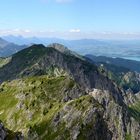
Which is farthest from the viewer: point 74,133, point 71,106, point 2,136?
point 71,106

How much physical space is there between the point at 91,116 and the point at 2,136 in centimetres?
10038

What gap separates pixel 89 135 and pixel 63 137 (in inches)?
466

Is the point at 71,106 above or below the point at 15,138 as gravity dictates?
below

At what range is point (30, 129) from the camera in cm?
17400

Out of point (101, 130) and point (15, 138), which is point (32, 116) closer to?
point (101, 130)

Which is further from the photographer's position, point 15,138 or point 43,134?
point 43,134

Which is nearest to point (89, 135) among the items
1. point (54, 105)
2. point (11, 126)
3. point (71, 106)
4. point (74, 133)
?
point (74, 133)

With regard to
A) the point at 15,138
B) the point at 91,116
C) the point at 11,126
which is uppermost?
the point at 15,138

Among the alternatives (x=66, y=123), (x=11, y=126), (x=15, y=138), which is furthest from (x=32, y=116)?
(x=15, y=138)

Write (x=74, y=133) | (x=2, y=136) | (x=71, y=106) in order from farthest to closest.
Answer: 1. (x=71, y=106)
2. (x=74, y=133)
3. (x=2, y=136)

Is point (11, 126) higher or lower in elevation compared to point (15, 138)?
lower

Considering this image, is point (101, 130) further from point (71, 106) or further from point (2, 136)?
point (2, 136)

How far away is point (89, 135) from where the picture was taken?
168750mm

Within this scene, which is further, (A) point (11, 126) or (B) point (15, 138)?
(A) point (11, 126)
